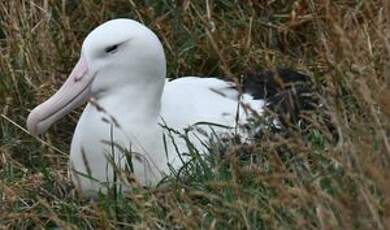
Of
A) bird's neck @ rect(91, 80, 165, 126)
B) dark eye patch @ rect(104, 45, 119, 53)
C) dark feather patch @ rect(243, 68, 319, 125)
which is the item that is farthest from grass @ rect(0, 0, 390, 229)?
dark eye patch @ rect(104, 45, 119, 53)

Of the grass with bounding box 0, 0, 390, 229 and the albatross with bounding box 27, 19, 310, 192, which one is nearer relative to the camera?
the grass with bounding box 0, 0, 390, 229

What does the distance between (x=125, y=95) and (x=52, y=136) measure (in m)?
0.61

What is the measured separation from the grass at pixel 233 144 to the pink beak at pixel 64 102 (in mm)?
128

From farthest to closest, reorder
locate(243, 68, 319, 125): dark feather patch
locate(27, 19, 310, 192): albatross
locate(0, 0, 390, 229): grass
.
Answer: locate(243, 68, 319, 125): dark feather patch, locate(27, 19, 310, 192): albatross, locate(0, 0, 390, 229): grass

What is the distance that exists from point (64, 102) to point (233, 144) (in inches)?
35.9

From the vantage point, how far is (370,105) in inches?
149

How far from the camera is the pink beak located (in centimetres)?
509

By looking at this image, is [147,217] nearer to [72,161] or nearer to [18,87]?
[72,161]

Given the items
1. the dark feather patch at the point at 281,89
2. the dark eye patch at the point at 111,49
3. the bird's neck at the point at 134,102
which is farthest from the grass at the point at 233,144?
the dark eye patch at the point at 111,49

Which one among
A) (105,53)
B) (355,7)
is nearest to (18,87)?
(105,53)

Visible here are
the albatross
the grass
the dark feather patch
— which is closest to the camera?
the grass

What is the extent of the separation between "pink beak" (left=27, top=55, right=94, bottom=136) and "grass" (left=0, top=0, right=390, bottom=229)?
0.13m

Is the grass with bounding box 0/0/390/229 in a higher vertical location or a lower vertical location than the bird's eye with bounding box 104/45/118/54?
lower

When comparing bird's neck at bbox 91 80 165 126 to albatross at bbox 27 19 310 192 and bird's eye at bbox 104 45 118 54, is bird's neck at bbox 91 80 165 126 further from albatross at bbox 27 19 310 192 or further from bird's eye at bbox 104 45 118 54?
bird's eye at bbox 104 45 118 54
